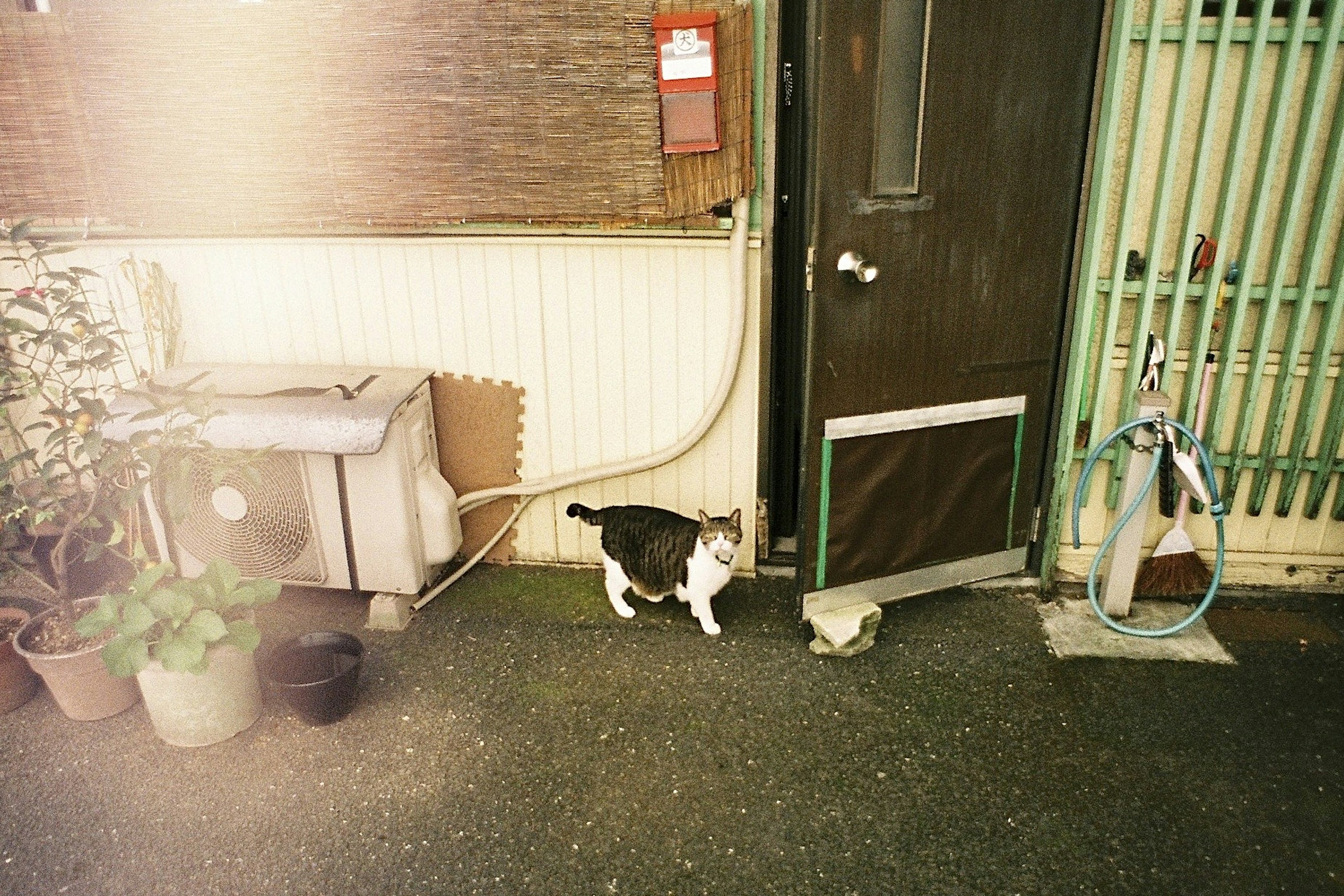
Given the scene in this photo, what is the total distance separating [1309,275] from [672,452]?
8.35 feet

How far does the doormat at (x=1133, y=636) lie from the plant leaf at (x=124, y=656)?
10.6ft

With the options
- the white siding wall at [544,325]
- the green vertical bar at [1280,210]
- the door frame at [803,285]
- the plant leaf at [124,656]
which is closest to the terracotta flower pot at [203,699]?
the plant leaf at [124,656]

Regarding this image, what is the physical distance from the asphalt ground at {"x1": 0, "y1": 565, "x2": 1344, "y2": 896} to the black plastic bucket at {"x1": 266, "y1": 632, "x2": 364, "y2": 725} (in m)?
0.10

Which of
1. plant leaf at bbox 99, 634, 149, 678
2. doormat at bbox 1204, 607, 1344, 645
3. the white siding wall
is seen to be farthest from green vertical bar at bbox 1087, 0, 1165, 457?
plant leaf at bbox 99, 634, 149, 678

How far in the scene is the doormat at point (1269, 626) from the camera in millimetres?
3484

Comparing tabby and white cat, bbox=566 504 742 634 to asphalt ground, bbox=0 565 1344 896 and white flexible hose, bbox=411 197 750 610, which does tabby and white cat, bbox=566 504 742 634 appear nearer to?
asphalt ground, bbox=0 565 1344 896

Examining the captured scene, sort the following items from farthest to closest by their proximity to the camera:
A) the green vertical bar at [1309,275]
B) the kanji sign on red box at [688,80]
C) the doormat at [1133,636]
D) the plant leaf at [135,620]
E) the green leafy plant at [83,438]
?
the doormat at [1133,636] < the kanji sign on red box at [688,80] < the green vertical bar at [1309,275] < the green leafy plant at [83,438] < the plant leaf at [135,620]

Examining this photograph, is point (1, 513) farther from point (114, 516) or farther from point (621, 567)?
point (621, 567)

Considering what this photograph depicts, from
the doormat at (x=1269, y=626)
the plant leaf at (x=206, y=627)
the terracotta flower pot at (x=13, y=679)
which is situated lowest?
the doormat at (x=1269, y=626)

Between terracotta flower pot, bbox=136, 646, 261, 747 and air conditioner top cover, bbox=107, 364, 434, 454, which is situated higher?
air conditioner top cover, bbox=107, 364, 434, 454

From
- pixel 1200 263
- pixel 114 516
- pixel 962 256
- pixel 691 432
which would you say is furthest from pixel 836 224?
pixel 114 516

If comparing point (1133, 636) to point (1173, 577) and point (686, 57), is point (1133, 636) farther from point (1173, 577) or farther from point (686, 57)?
point (686, 57)

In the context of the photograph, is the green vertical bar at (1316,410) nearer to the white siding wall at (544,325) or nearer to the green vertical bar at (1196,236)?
the green vertical bar at (1196,236)

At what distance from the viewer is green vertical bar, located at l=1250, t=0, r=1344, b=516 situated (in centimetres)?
307
